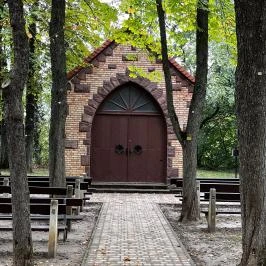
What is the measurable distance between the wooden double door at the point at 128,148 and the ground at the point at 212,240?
23.3 feet

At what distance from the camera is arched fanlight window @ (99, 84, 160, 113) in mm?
19938

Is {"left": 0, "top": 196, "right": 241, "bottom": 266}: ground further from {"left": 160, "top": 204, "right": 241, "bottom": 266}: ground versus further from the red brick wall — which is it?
the red brick wall

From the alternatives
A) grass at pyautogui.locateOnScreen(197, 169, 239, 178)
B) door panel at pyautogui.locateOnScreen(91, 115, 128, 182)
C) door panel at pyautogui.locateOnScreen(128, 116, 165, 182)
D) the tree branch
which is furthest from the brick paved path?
the tree branch

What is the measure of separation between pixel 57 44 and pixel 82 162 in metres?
8.40

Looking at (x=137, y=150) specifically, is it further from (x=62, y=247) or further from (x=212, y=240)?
(x=62, y=247)

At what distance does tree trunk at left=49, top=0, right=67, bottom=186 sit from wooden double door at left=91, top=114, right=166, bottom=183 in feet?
26.1

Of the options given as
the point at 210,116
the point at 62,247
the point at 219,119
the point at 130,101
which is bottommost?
the point at 62,247

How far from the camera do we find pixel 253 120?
6438 millimetres

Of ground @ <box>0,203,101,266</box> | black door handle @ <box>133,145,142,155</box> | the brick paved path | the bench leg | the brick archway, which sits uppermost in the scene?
the brick archway

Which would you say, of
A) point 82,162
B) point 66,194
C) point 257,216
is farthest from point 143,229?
point 82,162

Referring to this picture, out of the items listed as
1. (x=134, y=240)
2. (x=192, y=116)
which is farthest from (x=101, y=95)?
(x=134, y=240)

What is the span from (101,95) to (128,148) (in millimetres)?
2368

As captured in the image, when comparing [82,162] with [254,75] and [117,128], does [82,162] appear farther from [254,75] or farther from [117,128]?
[254,75]

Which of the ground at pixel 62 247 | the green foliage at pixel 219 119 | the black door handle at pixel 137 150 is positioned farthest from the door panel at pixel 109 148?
the green foliage at pixel 219 119
